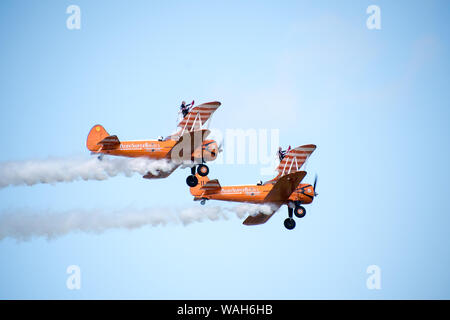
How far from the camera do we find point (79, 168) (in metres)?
38.7

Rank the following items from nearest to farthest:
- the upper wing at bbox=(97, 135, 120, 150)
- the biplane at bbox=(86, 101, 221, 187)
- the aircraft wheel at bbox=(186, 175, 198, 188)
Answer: the upper wing at bbox=(97, 135, 120, 150)
the biplane at bbox=(86, 101, 221, 187)
the aircraft wheel at bbox=(186, 175, 198, 188)

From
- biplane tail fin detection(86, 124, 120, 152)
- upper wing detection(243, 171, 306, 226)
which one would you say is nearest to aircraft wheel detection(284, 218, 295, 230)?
upper wing detection(243, 171, 306, 226)

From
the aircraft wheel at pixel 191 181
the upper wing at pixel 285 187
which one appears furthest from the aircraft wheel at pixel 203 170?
the upper wing at pixel 285 187

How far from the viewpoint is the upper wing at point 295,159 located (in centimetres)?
4178

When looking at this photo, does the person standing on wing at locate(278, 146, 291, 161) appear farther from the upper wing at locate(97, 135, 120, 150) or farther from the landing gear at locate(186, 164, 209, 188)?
the upper wing at locate(97, 135, 120, 150)

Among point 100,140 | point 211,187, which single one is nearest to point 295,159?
point 211,187

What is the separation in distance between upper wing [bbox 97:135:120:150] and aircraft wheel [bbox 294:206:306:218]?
9386 millimetres

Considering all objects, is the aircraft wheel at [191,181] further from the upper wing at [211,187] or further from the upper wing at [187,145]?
the upper wing at [187,145]

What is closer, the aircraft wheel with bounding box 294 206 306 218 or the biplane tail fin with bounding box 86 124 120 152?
the biplane tail fin with bounding box 86 124 120 152

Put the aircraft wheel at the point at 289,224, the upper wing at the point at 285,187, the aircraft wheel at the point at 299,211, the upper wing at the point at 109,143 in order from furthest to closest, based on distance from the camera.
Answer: the aircraft wheel at the point at 289,224 → the aircraft wheel at the point at 299,211 → the upper wing at the point at 285,187 → the upper wing at the point at 109,143

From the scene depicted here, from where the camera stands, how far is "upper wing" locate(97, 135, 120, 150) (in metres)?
37.7
